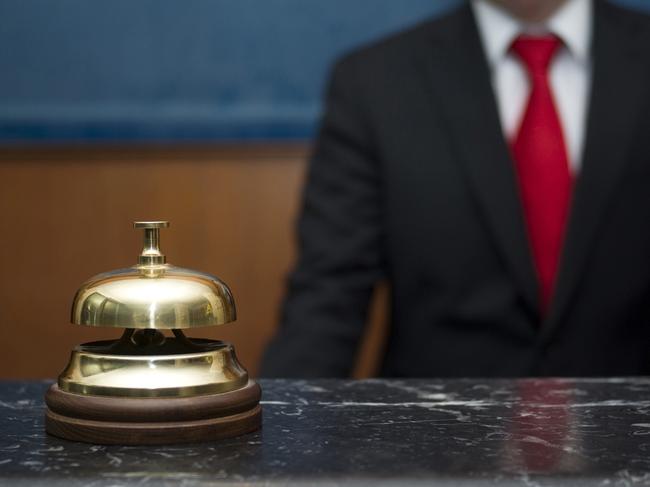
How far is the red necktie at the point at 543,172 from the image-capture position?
5.34 ft

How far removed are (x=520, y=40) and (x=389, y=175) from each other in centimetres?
33

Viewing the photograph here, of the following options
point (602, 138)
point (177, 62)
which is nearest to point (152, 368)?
point (602, 138)

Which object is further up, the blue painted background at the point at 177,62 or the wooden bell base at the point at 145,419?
the blue painted background at the point at 177,62

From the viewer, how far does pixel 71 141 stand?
2252 mm

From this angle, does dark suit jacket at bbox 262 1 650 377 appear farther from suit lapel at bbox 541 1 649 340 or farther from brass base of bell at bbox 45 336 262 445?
brass base of bell at bbox 45 336 262 445

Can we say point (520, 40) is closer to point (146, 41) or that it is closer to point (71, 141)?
point (146, 41)

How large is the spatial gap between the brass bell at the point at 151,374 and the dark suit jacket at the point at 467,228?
901mm

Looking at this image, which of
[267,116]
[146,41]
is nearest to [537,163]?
[267,116]

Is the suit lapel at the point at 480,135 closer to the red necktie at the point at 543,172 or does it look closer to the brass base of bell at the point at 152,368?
the red necktie at the point at 543,172

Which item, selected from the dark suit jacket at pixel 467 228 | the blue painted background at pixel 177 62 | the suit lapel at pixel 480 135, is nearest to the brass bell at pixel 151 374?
the dark suit jacket at pixel 467 228

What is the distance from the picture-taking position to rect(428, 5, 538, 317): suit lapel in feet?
5.23

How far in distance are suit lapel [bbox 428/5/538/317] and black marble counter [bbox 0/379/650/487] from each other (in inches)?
31.7

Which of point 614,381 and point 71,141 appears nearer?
point 614,381

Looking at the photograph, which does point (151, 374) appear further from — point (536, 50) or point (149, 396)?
point (536, 50)
